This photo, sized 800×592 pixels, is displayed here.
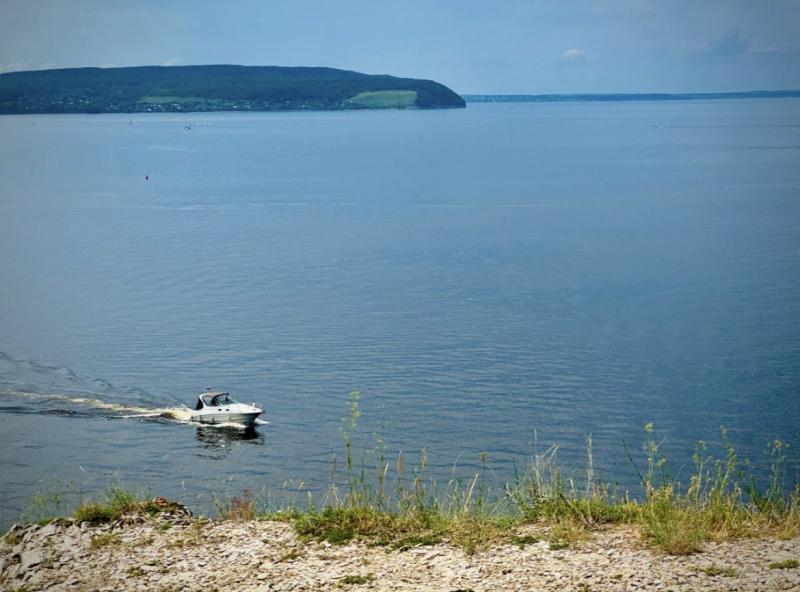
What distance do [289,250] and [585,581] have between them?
66857 millimetres

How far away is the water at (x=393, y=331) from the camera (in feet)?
122

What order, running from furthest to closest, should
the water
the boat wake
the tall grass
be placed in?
the boat wake → the water → the tall grass

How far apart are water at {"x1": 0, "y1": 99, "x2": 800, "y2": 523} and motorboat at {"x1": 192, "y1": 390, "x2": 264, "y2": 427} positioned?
1.93 ft

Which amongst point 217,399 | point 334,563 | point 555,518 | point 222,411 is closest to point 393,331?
point 217,399

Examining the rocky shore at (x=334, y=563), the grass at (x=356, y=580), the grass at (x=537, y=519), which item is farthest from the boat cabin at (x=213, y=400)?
the grass at (x=356, y=580)

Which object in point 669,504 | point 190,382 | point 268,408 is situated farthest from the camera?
point 190,382

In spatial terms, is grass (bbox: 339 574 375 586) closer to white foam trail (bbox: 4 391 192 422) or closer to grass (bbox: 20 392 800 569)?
grass (bbox: 20 392 800 569)

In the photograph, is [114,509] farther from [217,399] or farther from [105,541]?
[217,399]

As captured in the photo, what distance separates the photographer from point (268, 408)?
4166cm

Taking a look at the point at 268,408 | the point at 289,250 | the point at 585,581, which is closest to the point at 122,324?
the point at 268,408

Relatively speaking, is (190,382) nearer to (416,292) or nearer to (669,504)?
(416,292)

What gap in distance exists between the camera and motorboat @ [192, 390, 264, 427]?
39.5 meters

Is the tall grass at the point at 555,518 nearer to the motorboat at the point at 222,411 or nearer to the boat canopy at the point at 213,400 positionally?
the motorboat at the point at 222,411

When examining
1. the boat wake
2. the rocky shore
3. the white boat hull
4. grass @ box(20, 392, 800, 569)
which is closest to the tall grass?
grass @ box(20, 392, 800, 569)
